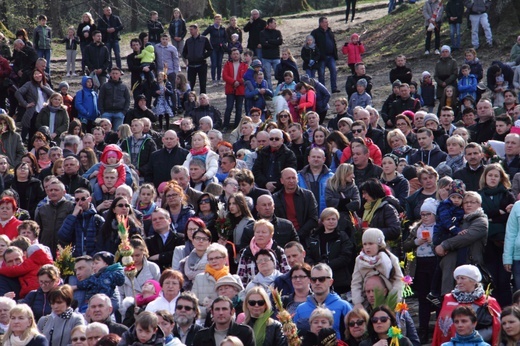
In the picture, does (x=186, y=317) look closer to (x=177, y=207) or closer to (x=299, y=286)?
(x=299, y=286)

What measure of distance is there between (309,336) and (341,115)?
921cm

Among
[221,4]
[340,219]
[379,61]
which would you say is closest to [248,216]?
[340,219]

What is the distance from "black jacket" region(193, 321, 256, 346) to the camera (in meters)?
10.1

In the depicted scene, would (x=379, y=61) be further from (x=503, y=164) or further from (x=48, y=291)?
(x=48, y=291)

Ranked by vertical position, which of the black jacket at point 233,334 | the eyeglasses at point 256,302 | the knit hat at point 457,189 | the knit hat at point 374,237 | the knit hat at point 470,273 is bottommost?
→ the black jacket at point 233,334

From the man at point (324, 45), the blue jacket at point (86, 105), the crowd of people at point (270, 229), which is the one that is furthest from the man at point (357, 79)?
the blue jacket at point (86, 105)

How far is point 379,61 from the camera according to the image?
99.1 ft

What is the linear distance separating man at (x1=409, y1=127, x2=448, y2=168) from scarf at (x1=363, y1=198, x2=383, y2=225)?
2.77 m

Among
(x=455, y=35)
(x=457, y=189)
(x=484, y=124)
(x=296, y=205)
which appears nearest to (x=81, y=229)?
(x=296, y=205)

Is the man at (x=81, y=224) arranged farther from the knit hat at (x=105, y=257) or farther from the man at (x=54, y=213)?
the knit hat at (x=105, y=257)

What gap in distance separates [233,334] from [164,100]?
1387 centimetres

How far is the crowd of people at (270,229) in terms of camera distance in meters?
10.6

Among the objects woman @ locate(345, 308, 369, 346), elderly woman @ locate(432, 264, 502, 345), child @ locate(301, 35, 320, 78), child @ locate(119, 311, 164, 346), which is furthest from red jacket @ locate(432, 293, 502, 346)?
child @ locate(301, 35, 320, 78)

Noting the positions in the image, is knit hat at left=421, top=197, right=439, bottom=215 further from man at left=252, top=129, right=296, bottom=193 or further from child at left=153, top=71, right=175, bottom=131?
child at left=153, top=71, right=175, bottom=131
